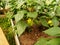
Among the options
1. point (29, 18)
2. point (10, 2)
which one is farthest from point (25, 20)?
point (10, 2)

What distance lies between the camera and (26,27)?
2129mm

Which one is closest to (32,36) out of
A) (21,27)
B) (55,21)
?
(21,27)

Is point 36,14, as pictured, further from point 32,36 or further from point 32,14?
point 32,36

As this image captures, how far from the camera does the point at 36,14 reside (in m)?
1.97

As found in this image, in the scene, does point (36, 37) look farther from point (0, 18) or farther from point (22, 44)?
point (0, 18)

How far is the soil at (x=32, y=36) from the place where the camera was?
1968mm

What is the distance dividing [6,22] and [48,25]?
2.37ft

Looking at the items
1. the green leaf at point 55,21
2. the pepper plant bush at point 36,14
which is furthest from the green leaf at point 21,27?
the green leaf at point 55,21

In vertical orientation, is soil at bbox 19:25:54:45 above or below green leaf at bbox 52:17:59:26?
below

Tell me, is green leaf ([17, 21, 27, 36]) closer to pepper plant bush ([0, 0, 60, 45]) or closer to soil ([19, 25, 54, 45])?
pepper plant bush ([0, 0, 60, 45])

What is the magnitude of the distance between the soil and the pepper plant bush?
0.23 ft

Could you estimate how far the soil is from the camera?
6.46ft

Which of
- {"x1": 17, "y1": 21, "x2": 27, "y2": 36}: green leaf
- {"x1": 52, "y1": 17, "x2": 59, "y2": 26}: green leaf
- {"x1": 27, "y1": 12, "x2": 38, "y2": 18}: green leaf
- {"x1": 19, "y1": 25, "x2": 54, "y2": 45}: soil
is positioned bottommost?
{"x1": 19, "y1": 25, "x2": 54, "y2": 45}: soil

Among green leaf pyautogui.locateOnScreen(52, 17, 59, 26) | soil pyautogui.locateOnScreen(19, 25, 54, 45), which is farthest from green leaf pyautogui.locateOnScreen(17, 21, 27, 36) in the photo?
green leaf pyautogui.locateOnScreen(52, 17, 59, 26)
